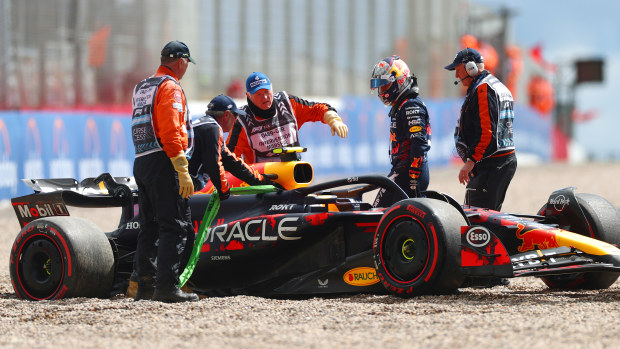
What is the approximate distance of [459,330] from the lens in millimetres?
5059

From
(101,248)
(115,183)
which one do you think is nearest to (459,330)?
(101,248)

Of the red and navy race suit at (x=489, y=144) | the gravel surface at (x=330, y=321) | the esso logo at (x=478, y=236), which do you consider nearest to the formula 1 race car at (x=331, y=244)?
the esso logo at (x=478, y=236)

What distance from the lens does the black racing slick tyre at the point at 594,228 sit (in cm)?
675

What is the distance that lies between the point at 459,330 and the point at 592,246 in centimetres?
152

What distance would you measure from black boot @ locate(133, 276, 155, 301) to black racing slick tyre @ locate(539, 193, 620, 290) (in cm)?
287

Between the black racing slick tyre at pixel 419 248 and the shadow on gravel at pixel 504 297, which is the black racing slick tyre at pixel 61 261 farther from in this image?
the black racing slick tyre at pixel 419 248

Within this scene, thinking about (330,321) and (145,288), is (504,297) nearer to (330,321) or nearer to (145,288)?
(330,321)

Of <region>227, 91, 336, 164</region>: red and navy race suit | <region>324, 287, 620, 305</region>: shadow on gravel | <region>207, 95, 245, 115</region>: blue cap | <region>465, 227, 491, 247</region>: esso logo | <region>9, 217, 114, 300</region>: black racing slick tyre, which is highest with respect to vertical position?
<region>207, 95, 245, 115</region>: blue cap

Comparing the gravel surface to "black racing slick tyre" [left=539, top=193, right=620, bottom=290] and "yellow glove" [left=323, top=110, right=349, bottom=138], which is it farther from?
"yellow glove" [left=323, top=110, right=349, bottom=138]

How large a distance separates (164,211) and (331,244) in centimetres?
114

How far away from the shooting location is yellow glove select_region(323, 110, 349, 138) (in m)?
7.71

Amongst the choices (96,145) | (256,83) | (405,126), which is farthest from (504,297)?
(96,145)

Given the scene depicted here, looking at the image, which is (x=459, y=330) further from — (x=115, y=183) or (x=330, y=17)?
(x=330, y=17)

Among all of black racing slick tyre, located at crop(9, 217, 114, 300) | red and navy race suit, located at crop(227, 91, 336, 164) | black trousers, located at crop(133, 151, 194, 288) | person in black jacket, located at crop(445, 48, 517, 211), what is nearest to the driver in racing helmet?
person in black jacket, located at crop(445, 48, 517, 211)
